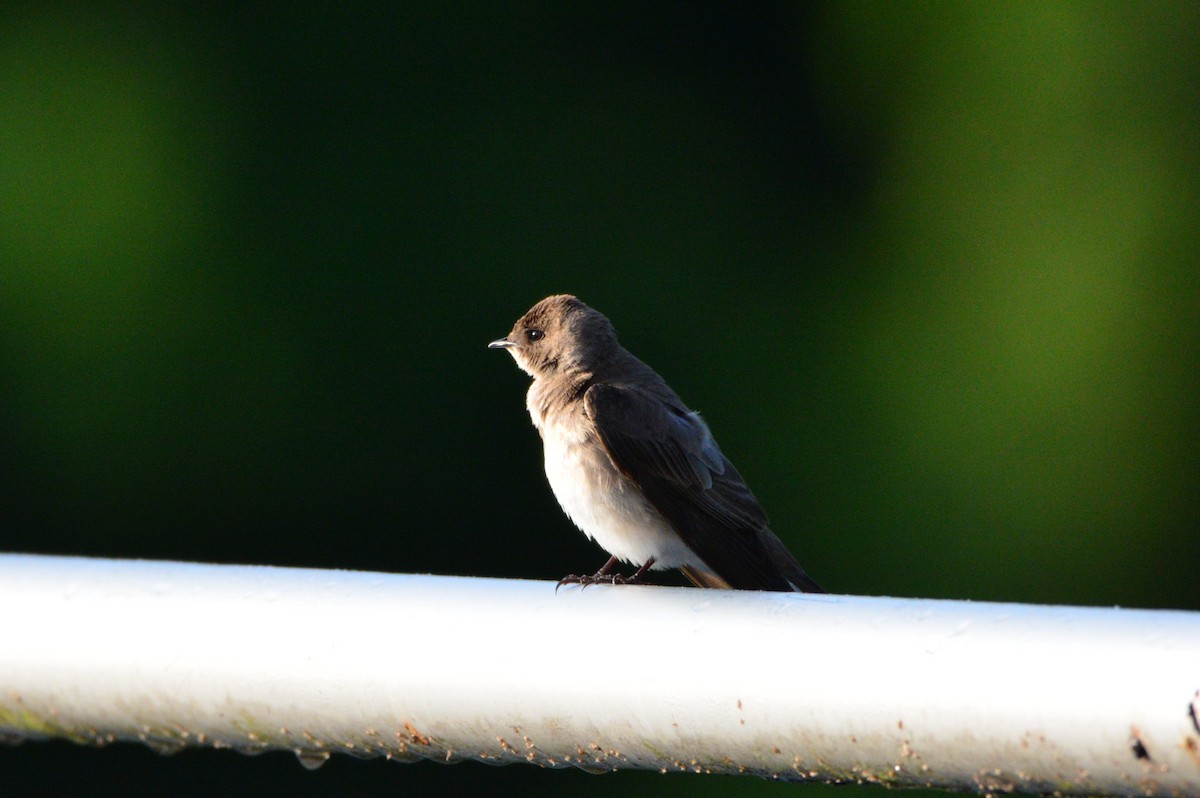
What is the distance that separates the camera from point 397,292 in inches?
330

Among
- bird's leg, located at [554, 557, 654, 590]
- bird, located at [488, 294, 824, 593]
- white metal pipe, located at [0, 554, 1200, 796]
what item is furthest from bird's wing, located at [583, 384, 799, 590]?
white metal pipe, located at [0, 554, 1200, 796]

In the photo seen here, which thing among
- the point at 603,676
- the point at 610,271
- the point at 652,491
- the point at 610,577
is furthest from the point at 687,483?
the point at 610,271

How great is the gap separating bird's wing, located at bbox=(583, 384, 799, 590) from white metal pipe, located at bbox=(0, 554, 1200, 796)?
5.53 ft

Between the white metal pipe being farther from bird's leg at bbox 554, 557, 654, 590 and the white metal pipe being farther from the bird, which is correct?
the bird

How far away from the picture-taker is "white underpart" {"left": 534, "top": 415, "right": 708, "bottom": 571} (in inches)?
147

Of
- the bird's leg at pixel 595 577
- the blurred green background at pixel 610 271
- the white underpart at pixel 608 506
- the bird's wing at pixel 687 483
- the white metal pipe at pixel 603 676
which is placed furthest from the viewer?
the blurred green background at pixel 610 271

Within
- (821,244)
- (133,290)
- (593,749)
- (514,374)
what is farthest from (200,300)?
(593,749)

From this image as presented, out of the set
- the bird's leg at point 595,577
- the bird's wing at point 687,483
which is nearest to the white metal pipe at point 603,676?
the bird's leg at point 595,577

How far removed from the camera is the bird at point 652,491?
3.63 m

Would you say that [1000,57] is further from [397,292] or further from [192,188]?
[192,188]

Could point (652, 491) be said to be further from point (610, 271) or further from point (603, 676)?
point (610, 271)

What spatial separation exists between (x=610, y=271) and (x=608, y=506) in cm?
489

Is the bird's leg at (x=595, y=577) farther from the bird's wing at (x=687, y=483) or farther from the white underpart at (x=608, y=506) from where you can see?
the bird's wing at (x=687, y=483)

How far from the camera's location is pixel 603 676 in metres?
1.57
